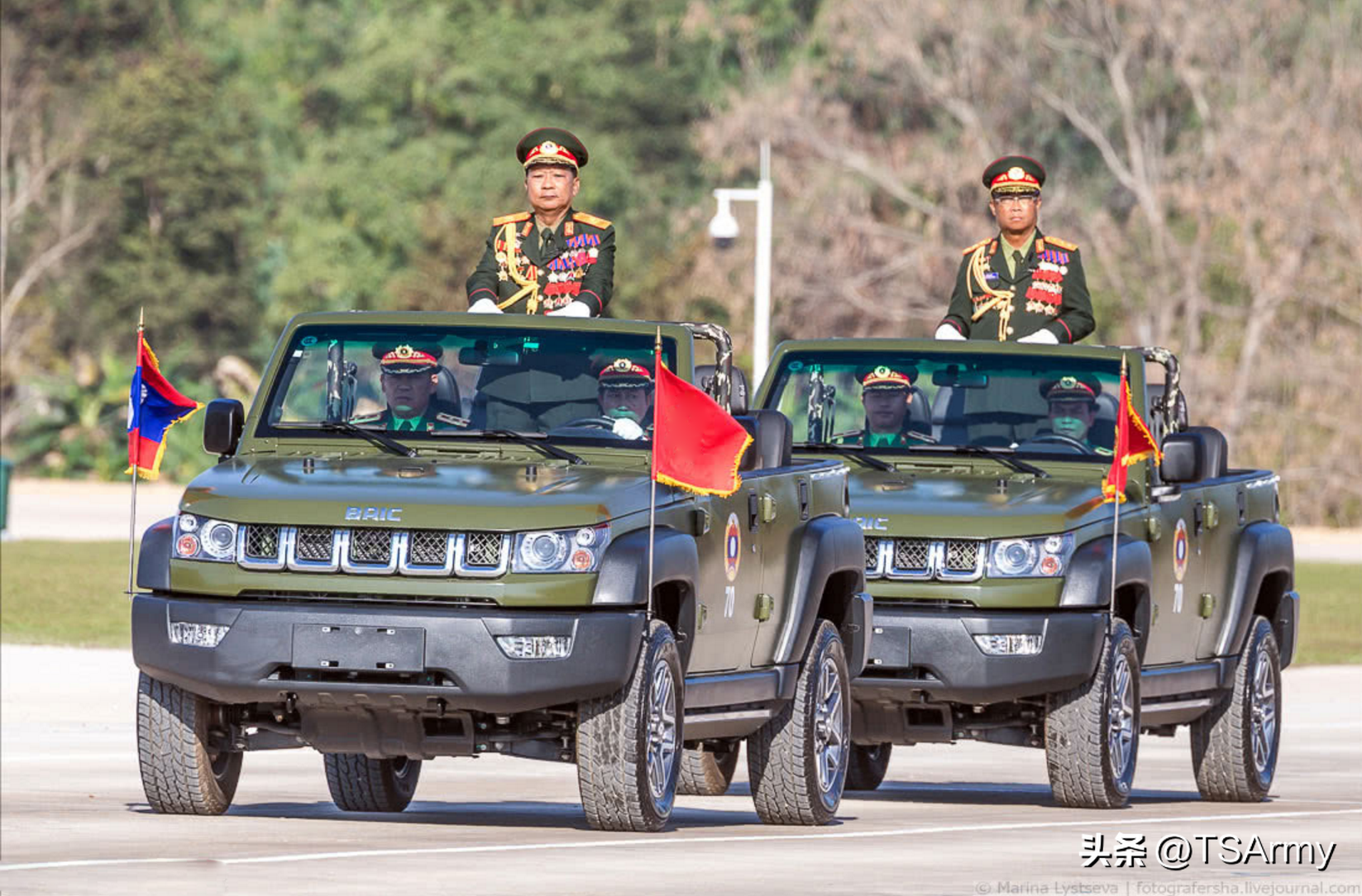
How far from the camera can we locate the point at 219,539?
11445mm

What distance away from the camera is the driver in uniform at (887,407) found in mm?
14945

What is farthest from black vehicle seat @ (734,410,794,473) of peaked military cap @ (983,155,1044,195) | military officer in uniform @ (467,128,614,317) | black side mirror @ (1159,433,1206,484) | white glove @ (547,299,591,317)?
peaked military cap @ (983,155,1044,195)

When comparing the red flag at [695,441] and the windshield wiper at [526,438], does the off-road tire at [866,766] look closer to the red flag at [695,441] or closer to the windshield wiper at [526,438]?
the windshield wiper at [526,438]

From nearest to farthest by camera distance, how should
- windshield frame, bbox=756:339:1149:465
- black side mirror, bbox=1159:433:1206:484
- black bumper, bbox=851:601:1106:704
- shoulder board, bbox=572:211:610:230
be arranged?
1. black bumper, bbox=851:601:1106:704
2. shoulder board, bbox=572:211:610:230
3. black side mirror, bbox=1159:433:1206:484
4. windshield frame, bbox=756:339:1149:465

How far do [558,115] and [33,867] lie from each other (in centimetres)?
6236

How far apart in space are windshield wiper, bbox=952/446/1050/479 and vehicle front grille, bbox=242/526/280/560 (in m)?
4.35

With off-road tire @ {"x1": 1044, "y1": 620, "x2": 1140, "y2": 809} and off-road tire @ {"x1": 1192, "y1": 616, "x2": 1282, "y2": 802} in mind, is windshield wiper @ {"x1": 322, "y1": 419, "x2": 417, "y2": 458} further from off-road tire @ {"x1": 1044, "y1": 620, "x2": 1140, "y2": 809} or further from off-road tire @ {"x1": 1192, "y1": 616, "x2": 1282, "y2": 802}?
off-road tire @ {"x1": 1192, "y1": 616, "x2": 1282, "y2": 802}

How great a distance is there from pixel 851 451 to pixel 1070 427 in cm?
104

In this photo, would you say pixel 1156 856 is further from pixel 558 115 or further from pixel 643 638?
pixel 558 115

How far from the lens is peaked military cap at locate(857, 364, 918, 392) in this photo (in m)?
15.0

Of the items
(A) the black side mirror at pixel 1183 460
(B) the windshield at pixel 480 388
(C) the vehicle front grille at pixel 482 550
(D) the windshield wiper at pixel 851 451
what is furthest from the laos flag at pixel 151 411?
(A) the black side mirror at pixel 1183 460

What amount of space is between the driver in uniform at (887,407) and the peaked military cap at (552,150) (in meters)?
1.82

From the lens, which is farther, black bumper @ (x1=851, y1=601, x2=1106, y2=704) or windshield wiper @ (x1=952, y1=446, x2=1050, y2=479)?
windshield wiper @ (x1=952, y1=446, x2=1050, y2=479)

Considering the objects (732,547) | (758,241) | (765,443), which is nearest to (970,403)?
(765,443)
